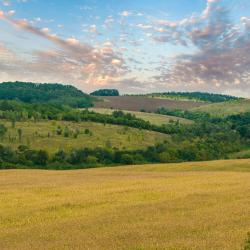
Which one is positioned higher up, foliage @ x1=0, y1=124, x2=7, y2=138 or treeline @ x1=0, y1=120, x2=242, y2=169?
foliage @ x1=0, y1=124, x2=7, y2=138

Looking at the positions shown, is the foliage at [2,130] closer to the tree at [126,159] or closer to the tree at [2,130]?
the tree at [2,130]

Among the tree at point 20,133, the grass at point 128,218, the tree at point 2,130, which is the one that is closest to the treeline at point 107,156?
the tree at point 20,133

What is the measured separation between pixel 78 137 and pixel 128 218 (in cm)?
14878

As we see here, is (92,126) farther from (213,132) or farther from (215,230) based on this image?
(215,230)

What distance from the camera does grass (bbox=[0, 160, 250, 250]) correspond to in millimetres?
20500

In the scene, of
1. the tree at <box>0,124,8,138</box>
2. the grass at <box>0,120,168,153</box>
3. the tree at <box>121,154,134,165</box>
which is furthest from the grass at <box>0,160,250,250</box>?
the tree at <box>0,124,8,138</box>

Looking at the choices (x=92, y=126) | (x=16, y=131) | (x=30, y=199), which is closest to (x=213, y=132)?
(x=92, y=126)

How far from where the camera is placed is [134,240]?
20859mm

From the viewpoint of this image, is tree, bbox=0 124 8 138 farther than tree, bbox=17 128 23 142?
Yes

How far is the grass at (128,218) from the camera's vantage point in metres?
20.5

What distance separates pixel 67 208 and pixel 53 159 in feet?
317

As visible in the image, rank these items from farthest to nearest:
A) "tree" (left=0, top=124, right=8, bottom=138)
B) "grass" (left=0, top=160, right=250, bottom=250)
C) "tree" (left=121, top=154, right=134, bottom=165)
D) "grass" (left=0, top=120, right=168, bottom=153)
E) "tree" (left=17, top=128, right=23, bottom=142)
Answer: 1. "tree" (left=0, top=124, right=8, bottom=138)
2. "tree" (left=17, top=128, right=23, bottom=142)
3. "grass" (left=0, top=120, right=168, bottom=153)
4. "tree" (left=121, top=154, right=134, bottom=165)
5. "grass" (left=0, top=160, right=250, bottom=250)

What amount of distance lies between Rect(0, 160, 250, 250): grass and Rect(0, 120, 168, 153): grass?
10587 cm

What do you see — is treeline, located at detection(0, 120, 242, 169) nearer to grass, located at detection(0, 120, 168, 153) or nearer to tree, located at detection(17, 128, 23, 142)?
grass, located at detection(0, 120, 168, 153)
